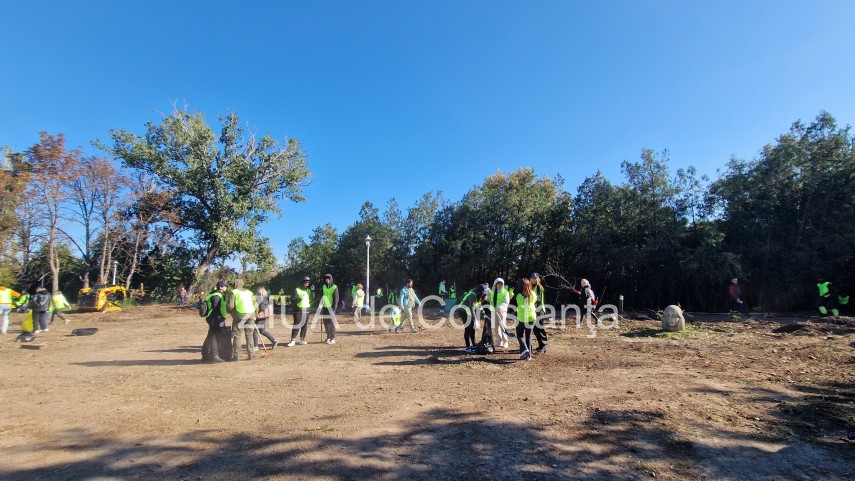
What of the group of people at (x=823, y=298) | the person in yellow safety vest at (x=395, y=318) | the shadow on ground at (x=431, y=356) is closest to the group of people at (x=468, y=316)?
the shadow on ground at (x=431, y=356)

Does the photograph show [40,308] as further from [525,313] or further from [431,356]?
[525,313]

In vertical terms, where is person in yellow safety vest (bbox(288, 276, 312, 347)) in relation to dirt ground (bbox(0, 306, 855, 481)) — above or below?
above

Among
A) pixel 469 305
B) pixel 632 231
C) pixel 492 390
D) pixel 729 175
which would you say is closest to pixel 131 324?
pixel 469 305

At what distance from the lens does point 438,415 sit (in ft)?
17.6

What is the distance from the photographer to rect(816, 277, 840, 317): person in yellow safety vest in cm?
1588

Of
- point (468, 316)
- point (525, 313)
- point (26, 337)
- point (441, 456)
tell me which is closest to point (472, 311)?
point (468, 316)

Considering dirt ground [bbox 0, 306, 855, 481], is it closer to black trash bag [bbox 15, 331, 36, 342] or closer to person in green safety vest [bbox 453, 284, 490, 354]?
person in green safety vest [bbox 453, 284, 490, 354]

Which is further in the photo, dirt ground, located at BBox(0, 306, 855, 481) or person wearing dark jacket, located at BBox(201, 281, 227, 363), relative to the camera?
person wearing dark jacket, located at BBox(201, 281, 227, 363)

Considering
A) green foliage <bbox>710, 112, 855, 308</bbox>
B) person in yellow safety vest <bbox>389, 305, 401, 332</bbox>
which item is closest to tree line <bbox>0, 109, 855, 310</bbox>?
green foliage <bbox>710, 112, 855, 308</bbox>

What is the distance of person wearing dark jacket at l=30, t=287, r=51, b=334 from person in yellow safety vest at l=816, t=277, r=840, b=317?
25.6 metres

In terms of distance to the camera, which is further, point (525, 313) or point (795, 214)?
point (795, 214)

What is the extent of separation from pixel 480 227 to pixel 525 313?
65.9ft

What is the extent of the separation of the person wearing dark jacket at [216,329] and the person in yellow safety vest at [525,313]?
6.08 metres

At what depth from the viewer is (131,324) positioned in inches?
687
